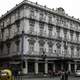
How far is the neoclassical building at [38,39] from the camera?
140ft

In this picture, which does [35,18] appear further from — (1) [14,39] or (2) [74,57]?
(2) [74,57]

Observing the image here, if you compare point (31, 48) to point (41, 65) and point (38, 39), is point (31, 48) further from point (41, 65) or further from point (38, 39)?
point (41, 65)

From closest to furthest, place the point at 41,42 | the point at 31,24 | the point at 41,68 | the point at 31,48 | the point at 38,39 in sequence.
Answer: the point at 31,48 < the point at 31,24 < the point at 38,39 < the point at 41,42 < the point at 41,68

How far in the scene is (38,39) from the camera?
146 feet

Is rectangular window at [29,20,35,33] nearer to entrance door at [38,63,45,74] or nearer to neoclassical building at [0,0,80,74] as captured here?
neoclassical building at [0,0,80,74]

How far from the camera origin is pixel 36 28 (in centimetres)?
4462

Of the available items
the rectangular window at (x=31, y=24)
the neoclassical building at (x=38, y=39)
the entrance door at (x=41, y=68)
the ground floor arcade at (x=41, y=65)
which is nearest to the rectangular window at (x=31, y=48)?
the neoclassical building at (x=38, y=39)

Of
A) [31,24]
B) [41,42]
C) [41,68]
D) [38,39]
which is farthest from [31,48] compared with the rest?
[41,68]

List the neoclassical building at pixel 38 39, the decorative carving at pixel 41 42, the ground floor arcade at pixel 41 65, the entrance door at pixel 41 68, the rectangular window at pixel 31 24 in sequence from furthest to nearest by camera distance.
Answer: the entrance door at pixel 41 68 → the decorative carving at pixel 41 42 → the rectangular window at pixel 31 24 → the neoclassical building at pixel 38 39 → the ground floor arcade at pixel 41 65

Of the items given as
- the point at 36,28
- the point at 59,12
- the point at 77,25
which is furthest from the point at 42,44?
the point at 77,25

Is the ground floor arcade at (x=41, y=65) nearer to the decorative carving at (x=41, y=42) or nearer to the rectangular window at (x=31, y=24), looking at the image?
the decorative carving at (x=41, y=42)

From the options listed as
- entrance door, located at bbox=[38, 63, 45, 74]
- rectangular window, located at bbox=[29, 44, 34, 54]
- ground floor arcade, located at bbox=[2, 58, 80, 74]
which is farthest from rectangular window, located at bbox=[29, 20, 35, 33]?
entrance door, located at bbox=[38, 63, 45, 74]

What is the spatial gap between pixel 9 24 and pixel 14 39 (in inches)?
215

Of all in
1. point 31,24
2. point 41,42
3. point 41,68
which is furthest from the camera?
point 41,68
